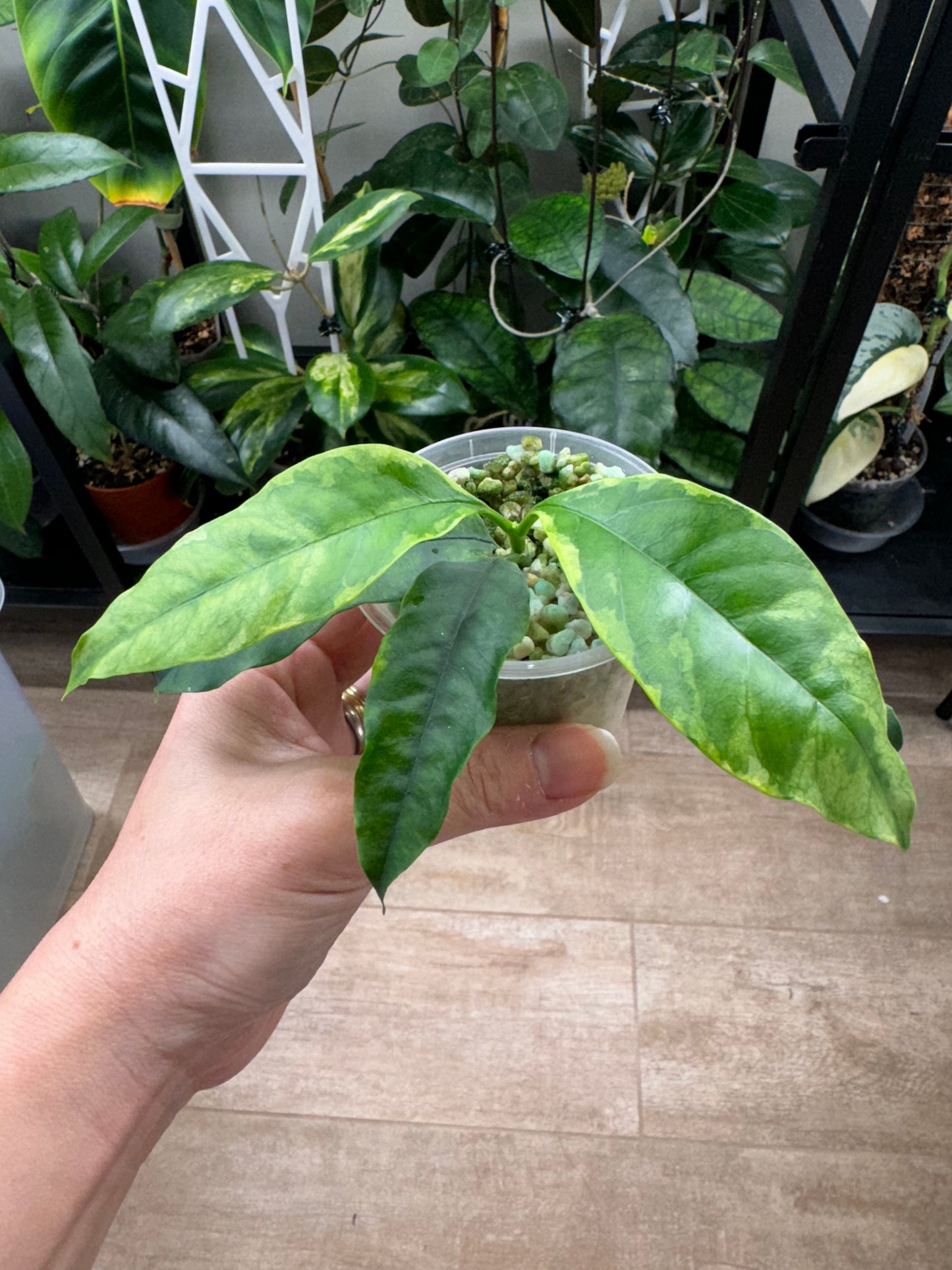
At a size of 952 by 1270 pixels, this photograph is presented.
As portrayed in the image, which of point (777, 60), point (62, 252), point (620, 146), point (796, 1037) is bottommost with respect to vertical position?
point (796, 1037)

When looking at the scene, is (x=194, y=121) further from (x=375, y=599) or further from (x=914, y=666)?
(x=914, y=666)

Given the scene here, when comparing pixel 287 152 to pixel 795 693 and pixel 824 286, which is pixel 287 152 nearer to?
pixel 824 286

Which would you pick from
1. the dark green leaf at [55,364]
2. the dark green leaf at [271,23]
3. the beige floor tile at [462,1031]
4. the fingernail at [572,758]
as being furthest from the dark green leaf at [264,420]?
the fingernail at [572,758]

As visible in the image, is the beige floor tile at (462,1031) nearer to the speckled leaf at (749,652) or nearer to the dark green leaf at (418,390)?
the dark green leaf at (418,390)

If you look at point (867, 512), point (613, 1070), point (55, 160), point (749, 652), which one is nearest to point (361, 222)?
point (55, 160)

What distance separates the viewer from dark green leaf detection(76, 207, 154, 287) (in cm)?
104

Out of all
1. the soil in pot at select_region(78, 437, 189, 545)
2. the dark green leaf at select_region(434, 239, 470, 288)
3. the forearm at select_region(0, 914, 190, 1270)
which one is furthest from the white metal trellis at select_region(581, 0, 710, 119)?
the forearm at select_region(0, 914, 190, 1270)

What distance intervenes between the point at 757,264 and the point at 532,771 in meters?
0.90

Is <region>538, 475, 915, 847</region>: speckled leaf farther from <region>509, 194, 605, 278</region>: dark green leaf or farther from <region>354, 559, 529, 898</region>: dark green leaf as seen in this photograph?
<region>509, 194, 605, 278</region>: dark green leaf

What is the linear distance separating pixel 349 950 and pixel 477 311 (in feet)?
2.65

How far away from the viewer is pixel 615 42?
1133 millimetres

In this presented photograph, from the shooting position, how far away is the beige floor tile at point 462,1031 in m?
1.01

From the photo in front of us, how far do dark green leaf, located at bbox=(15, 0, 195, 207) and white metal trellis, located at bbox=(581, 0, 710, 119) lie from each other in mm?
455

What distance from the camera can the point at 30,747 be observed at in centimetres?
110
